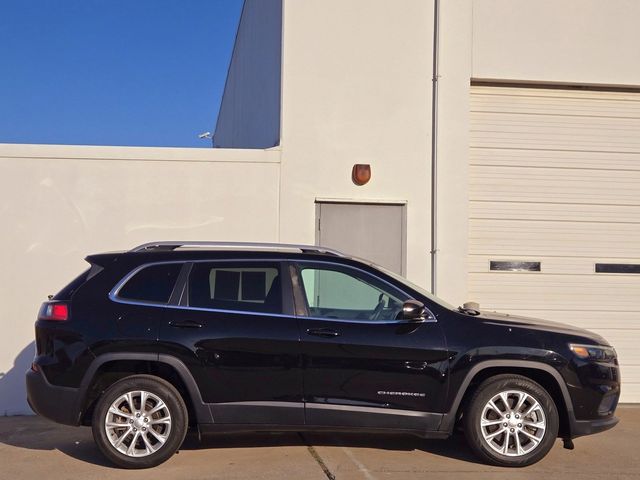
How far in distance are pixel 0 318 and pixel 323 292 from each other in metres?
4.03

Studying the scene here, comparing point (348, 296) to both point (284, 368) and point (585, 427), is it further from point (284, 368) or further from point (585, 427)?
point (585, 427)

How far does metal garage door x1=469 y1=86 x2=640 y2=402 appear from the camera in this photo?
10156 millimetres

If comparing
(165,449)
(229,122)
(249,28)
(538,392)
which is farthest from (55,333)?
(229,122)

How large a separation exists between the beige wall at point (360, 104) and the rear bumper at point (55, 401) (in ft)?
13.9

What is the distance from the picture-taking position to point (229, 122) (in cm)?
2050

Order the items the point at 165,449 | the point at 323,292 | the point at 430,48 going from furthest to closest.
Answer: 1. the point at 430,48
2. the point at 323,292
3. the point at 165,449

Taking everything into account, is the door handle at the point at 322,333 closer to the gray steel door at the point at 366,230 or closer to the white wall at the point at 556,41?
the gray steel door at the point at 366,230

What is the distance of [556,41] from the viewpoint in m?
10.2

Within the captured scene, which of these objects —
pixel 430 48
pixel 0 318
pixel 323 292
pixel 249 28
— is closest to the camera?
pixel 323 292

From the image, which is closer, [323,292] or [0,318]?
[323,292]

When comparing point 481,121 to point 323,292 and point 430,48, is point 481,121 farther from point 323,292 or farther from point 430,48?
point 323,292

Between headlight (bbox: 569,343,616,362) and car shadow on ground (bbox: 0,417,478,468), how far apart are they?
4.10 feet

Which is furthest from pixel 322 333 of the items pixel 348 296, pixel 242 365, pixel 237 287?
pixel 348 296

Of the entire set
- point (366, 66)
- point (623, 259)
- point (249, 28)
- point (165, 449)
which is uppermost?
point (249, 28)
